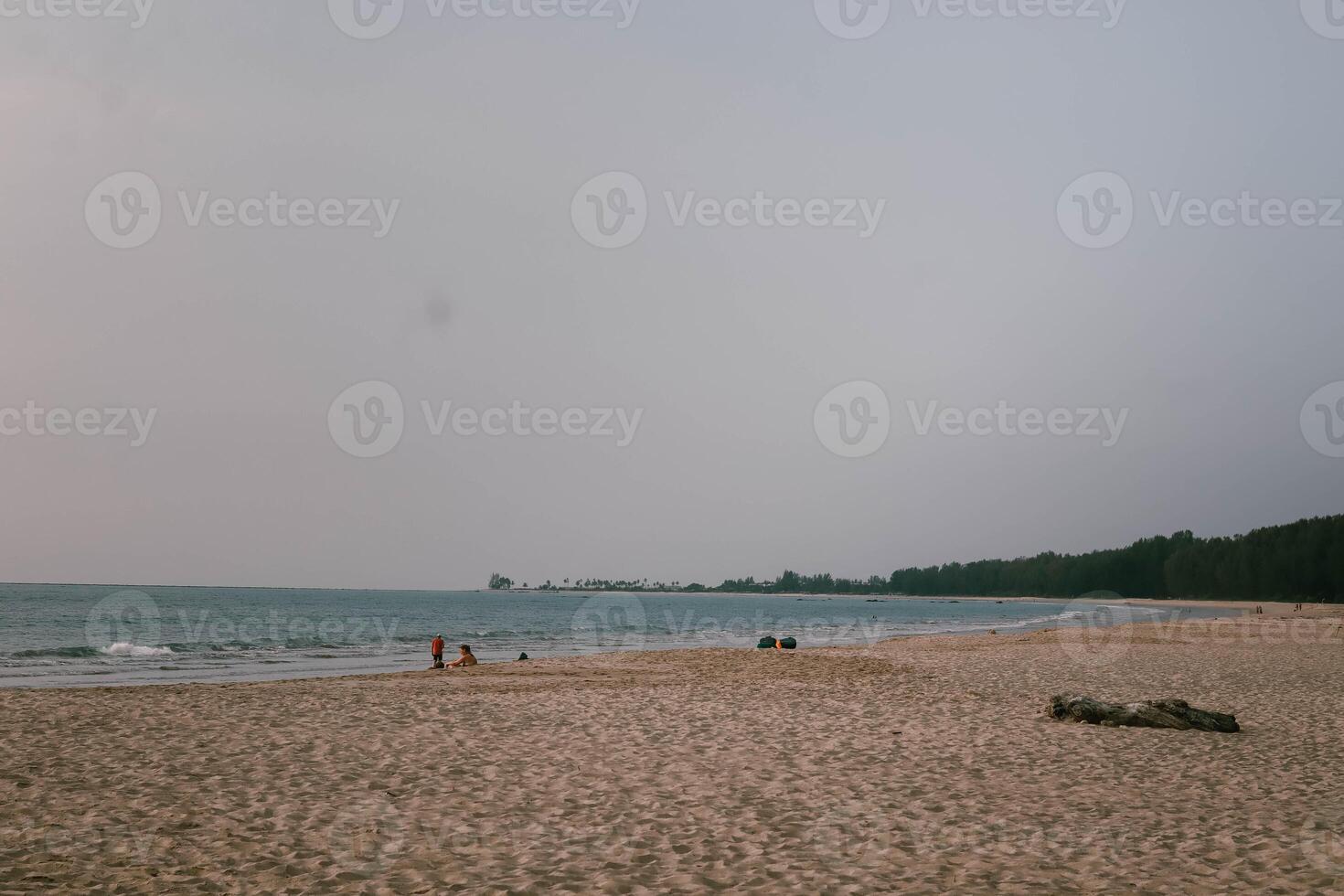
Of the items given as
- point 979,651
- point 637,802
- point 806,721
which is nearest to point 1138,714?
point 806,721

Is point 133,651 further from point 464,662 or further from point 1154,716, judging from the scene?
point 1154,716

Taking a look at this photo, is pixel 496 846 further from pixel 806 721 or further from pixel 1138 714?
pixel 1138 714

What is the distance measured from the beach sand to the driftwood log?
316 mm

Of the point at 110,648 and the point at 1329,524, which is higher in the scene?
the point at 1329,524

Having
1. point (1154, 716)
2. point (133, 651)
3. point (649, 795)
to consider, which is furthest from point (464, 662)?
point (133, 651)

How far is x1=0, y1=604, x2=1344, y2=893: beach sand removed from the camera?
23.9ft

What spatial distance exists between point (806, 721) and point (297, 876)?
9.38m

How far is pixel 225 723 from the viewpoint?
13.9 meters

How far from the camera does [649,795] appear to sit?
32.2 ft

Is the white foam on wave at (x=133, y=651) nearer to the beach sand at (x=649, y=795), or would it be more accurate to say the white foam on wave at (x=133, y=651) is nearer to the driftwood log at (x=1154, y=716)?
the beach sand at (x=649, y=795)

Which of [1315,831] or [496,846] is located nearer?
[496,846]

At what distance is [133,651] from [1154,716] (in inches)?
1603

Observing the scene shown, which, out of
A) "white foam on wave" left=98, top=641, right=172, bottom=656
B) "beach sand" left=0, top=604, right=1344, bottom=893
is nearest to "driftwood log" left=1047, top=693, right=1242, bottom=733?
"beach sand" left=0, top=604, right=1344, bottom=893

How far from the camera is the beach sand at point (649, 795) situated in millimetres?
7293
